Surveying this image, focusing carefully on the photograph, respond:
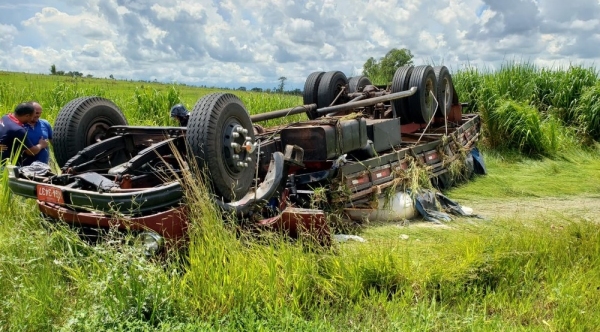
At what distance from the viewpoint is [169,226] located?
4117mm

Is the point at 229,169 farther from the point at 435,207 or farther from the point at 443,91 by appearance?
the point at 443,91

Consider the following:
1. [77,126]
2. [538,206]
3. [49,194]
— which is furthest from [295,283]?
[538,206]

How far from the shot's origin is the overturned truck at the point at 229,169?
4.12 metres

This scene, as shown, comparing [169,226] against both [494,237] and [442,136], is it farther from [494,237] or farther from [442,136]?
[442,136]

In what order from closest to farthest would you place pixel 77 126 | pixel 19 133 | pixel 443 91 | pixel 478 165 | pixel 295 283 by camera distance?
pixel 295 283
pixel 77 126
pixel 19 133
pixel 443 91
pixel 478 165

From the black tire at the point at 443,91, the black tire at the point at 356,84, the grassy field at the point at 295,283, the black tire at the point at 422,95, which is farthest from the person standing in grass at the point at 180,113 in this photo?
the black tire at the point at 443,91

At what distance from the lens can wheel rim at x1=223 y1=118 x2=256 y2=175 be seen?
4.51 meters

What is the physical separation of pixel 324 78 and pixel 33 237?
579cm

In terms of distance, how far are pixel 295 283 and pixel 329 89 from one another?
576 centimetres

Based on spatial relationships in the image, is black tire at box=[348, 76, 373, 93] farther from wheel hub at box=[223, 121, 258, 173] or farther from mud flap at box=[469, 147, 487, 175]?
wheel hub at box=[223, 121, 258, 173]

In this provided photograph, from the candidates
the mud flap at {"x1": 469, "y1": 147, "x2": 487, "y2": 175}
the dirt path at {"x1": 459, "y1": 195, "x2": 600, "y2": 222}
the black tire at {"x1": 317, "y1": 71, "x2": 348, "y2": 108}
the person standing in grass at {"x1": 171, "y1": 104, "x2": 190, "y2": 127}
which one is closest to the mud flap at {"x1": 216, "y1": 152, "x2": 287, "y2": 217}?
the person standing in grass at {"x1": 171, "y1": 104, "x2": 190, "y2": 127}

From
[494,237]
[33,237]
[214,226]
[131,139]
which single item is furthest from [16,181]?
[494,237]

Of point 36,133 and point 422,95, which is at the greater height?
point 422,95

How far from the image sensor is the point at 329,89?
917cm
